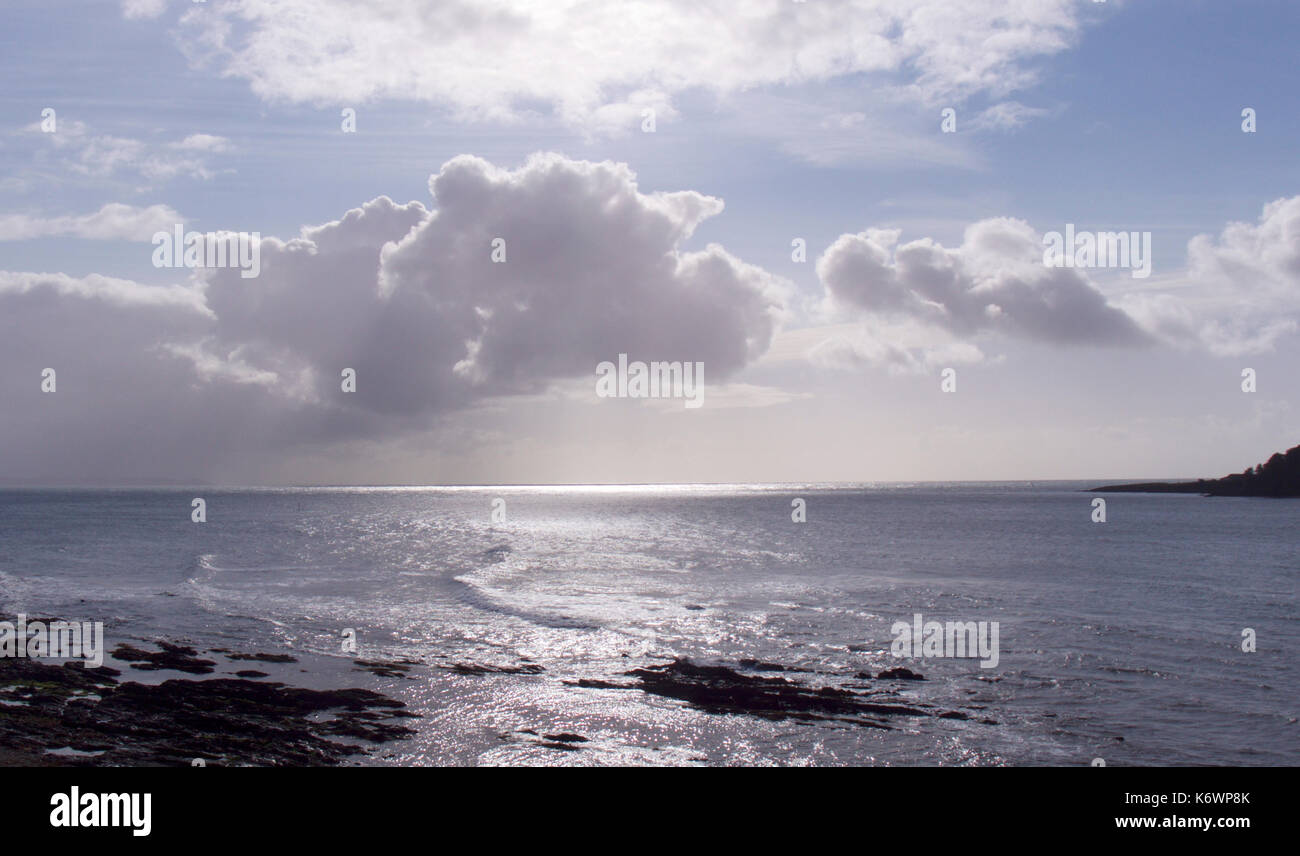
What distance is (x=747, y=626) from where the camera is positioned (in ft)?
131

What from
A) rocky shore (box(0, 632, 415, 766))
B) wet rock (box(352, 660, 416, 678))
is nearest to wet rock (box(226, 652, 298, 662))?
rocky shore (box(0, 632, 415, 766))

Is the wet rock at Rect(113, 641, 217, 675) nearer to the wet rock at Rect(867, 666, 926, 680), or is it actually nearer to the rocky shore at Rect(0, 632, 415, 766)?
the rocky shore at Rect(0, 632, 415, 766)

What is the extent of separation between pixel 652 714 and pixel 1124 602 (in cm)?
3583

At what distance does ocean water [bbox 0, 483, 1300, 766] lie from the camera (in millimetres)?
22797

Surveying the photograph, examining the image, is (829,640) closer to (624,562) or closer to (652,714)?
(652,714)

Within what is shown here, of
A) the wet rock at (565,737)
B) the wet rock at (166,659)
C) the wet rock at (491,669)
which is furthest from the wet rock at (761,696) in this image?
the wet rock at (166,659)

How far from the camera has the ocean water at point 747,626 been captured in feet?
74.8

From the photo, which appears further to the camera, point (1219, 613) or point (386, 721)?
point (1219, 613)

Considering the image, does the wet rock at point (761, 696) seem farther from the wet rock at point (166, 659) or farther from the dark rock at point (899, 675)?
the wet rock at point (166, 659)

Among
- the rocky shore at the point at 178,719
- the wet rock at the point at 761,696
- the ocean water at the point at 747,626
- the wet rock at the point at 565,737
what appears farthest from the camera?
the wet rock at the point at 761,696
